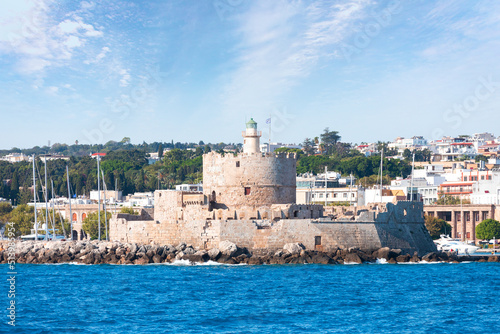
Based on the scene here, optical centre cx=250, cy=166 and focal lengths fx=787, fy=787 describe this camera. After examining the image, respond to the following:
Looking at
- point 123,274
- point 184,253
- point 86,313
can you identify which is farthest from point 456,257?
point 86,313

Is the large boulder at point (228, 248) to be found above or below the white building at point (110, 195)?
below

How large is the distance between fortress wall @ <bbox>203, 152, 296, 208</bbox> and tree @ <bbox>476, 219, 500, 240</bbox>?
22180 mm

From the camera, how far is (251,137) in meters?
44.0

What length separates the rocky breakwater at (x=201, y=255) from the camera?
3897 cm

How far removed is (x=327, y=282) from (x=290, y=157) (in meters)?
11.6

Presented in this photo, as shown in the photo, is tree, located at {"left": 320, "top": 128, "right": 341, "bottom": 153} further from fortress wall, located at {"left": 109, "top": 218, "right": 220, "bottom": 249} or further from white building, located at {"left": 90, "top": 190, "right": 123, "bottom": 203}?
fortress wall, located at {"left": 109, "top": 218, "right": 220, "bottom": 249}

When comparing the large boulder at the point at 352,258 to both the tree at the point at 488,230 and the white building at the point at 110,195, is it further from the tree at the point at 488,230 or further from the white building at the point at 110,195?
the white building at the point at 110,195

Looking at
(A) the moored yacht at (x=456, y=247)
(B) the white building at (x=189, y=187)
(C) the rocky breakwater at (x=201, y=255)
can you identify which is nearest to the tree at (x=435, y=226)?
(A) the moored yacht at (x=456, y=247)

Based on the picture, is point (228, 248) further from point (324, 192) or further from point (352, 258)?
point (324, 192)

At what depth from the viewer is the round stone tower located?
4247 centimetres

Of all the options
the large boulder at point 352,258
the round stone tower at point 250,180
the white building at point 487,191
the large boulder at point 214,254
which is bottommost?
the large boulder at point 352,258

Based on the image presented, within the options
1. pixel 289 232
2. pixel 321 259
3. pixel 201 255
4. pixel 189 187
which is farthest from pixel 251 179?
pixel 189 187

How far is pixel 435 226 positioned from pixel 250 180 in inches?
949

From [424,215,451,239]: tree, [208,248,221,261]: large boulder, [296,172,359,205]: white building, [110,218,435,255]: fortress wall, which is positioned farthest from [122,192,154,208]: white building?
[208,248,221,261]: large boulder
